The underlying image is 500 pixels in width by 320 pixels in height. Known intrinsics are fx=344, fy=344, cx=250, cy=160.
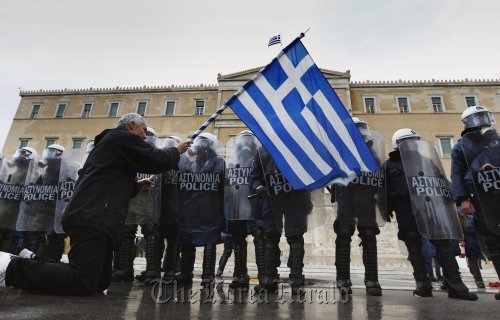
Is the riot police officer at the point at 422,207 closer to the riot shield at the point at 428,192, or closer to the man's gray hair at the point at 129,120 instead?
the riot shield at the point at 428,192

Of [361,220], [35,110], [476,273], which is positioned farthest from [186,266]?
[35,110]

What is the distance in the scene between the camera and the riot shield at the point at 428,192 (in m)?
3.93

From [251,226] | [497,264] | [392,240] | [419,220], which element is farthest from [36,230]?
[392,240]

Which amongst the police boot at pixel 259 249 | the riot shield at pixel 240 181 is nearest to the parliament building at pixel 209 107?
the riot shield at pixel 240 181

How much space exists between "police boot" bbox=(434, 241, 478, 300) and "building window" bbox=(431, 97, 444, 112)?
94.2ft

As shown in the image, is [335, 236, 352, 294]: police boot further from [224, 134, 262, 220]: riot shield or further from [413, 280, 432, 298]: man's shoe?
[224, 134, 262, 220]: riot shield

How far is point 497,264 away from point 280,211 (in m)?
2.55

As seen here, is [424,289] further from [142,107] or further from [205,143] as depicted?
[142,107]

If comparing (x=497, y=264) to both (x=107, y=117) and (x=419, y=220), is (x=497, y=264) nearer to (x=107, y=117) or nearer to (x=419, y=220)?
(x=419, y=220)

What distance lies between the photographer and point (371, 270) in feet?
13.3

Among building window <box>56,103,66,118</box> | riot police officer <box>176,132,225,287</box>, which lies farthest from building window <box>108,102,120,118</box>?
riot police officer <box>176,132,225,287</box>

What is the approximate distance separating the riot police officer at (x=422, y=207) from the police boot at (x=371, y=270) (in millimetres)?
455

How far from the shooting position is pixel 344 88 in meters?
29.6

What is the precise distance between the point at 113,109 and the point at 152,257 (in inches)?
1179
